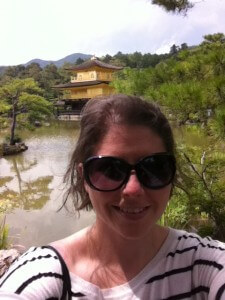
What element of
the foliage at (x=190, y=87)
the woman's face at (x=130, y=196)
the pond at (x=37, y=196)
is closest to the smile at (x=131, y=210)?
the woman's face at (x=130, y=196)

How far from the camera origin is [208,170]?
125 inches

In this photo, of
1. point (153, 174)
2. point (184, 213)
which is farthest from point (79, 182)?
point (184, 213)

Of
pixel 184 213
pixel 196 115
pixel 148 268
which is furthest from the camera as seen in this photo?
pixel 184 213

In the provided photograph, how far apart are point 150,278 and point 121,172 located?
0.22m

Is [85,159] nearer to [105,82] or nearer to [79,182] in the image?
[79,182]

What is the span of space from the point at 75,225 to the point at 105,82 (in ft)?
65.0

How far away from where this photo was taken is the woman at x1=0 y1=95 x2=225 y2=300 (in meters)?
0.66

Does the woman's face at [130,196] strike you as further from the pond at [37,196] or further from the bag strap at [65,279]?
the pond at [37,196]

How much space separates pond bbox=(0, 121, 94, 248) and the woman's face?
0.72m

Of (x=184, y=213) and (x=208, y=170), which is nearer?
(x=208, y=170)

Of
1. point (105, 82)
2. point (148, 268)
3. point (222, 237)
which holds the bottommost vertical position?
point (222, 237)

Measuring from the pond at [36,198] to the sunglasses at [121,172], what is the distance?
2.36 feet

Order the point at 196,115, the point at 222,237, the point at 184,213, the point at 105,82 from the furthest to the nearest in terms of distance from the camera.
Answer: the point at 105,82 → the point at 184,213 → the point at 222,237 → the point at 196,115

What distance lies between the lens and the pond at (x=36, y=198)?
489 cm
